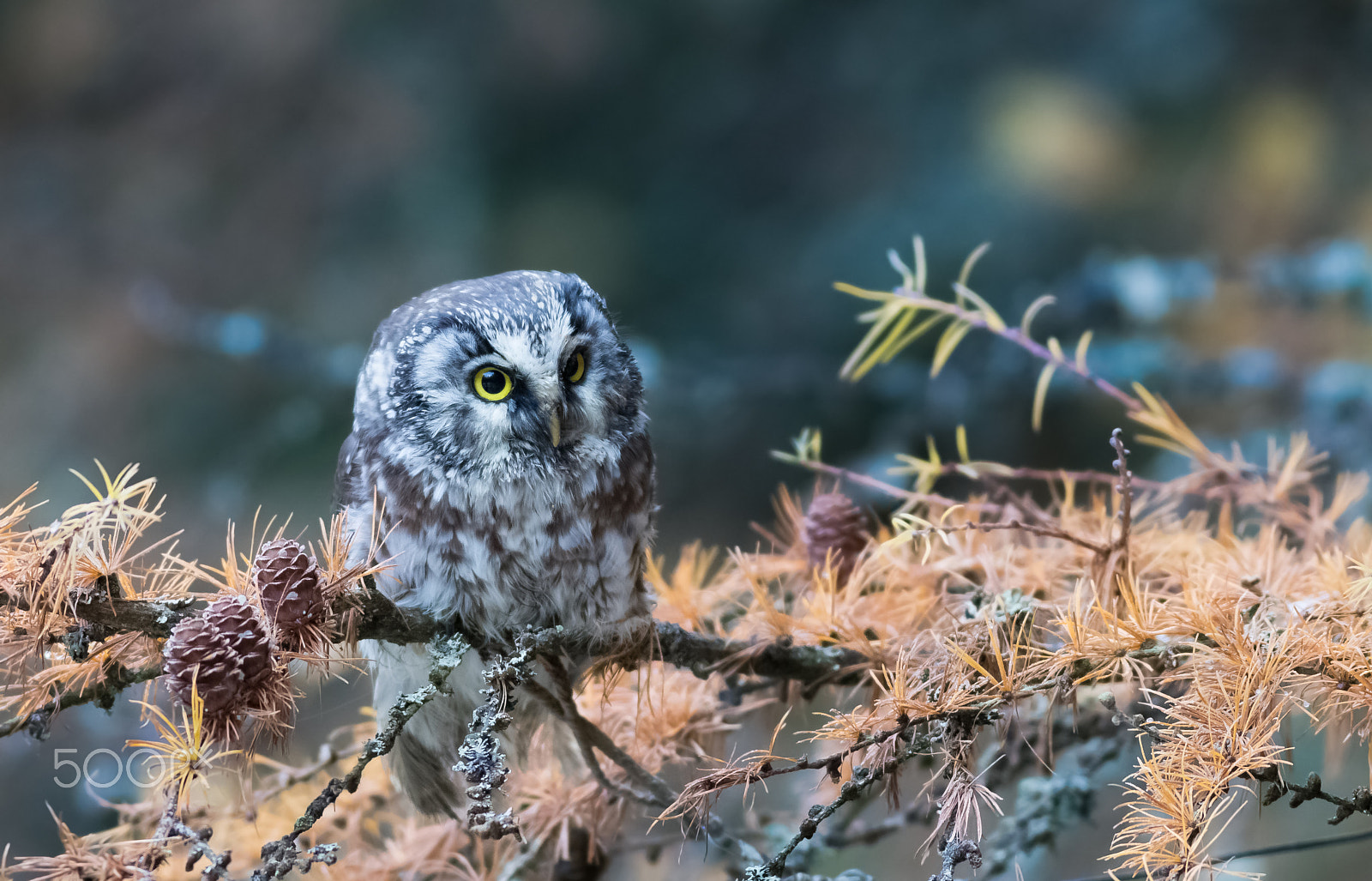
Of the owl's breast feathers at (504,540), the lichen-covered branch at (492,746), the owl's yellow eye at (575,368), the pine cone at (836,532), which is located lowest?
the pine cone at (836,532)

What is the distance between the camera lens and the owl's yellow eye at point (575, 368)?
2.53 feet

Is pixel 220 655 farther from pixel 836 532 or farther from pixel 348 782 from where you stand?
pixel 836 532

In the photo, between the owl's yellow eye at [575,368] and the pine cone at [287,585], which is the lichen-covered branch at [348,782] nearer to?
the pine cone at [287,585]

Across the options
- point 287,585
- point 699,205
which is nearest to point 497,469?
point 287,585

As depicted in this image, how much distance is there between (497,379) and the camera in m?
0.75

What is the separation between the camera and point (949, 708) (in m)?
0.62

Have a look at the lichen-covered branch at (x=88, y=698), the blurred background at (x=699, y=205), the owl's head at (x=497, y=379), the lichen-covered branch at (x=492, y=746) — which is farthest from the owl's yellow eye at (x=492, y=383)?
the blurred background at (x=699, y=205)

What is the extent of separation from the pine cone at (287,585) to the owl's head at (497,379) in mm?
211

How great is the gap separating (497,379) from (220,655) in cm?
31

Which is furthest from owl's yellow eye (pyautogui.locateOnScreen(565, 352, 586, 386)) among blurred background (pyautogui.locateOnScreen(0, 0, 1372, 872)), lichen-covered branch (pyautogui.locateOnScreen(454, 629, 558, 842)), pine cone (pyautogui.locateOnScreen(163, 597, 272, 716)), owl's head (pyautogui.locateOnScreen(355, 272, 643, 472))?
blurred background (pyautogui.locateOnScreen(0, 0, 1372, 872))

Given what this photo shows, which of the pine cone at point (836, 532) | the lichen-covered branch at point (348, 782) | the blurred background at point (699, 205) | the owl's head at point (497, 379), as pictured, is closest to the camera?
the lichen-covered branch at point (348, 782)

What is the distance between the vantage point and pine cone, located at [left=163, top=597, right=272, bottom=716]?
50 cm

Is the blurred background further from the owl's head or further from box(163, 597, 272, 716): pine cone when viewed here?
box(163, 597, 272, 716): pine cone

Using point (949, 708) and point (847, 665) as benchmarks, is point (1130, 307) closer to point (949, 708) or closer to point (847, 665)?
point (847, 665)
